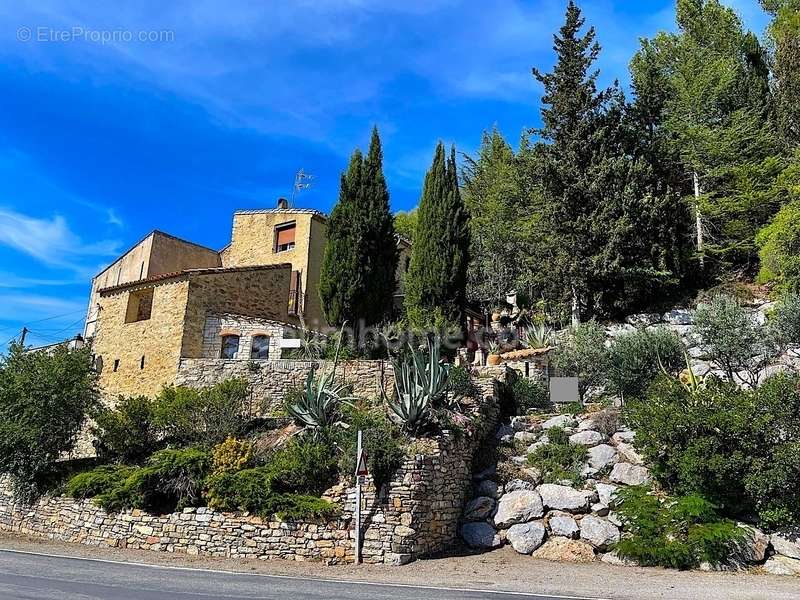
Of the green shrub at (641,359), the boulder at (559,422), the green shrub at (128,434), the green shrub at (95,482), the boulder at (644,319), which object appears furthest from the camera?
the boulder at (644,319)

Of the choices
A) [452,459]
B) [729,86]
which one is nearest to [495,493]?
[452,459]

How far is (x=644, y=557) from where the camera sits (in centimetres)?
1182

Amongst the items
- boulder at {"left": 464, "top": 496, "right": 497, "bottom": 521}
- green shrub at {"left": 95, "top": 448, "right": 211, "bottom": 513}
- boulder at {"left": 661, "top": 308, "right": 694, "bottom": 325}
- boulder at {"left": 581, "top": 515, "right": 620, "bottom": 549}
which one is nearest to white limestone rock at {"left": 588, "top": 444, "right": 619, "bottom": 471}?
boulder at {"left": 581, "top": 515, "right": 620, "bottom": 549}

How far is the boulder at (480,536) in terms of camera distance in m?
13.4

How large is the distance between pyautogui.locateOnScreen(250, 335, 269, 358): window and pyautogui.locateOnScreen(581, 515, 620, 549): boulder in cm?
1320

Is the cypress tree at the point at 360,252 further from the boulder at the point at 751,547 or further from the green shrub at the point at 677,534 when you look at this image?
the boulder at the point at 751,547

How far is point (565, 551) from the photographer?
12.5 m

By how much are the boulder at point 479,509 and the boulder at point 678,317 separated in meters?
12.6

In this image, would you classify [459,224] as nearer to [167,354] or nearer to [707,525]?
[167,354]

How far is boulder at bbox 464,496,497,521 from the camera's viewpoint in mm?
14055

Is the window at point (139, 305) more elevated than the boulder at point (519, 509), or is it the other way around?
the window at point (139, 305)

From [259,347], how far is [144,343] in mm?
4540

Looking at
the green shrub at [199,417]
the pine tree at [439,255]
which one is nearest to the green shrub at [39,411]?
the green shrub at [199,417]

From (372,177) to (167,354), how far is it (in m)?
10.8
